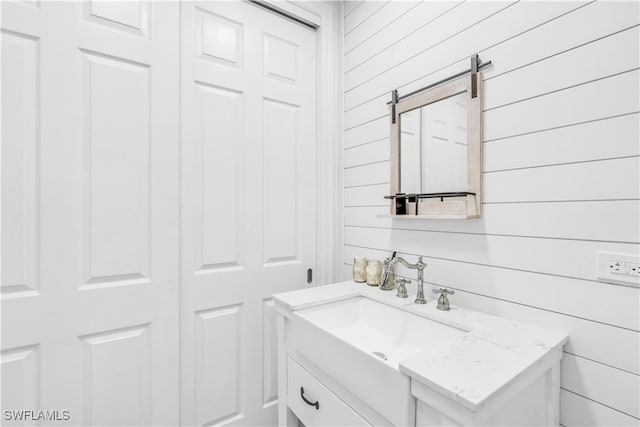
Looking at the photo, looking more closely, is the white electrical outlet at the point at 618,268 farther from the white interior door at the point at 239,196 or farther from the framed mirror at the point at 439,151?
the white interior door at the point at 239,196

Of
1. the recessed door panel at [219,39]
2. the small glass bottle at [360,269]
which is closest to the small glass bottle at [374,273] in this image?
the small glass bottle at [360,269]

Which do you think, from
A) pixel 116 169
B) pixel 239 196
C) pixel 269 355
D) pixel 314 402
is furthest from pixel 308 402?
pixel 116 169

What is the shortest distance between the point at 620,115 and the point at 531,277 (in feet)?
1.73

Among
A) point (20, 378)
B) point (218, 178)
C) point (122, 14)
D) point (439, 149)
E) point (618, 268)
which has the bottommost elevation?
point (20, 378)

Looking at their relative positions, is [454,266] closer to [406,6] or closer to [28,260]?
[406,6]

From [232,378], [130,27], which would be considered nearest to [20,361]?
[232,378]

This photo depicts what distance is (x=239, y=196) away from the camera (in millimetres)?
1515

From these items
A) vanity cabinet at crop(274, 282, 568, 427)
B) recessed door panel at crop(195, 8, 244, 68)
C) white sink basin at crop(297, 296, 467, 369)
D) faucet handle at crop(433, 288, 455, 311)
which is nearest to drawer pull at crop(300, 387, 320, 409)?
vanity cabinet at crop(274, 282, 568, 427)

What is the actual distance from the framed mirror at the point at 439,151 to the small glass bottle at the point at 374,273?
274 mm

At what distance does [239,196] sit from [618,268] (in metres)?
1.43

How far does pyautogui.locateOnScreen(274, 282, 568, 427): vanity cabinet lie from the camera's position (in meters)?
0.68

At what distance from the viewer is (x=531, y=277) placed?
1.00 m

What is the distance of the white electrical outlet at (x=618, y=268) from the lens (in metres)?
0.79

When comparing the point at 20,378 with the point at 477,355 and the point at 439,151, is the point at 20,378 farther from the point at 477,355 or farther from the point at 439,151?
the point at 439,151
